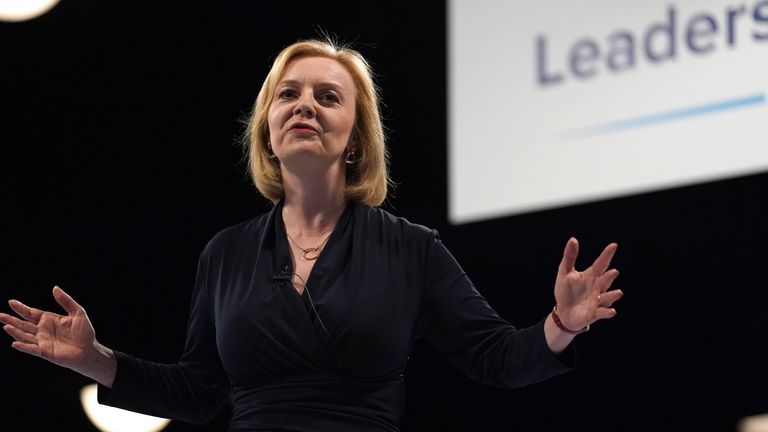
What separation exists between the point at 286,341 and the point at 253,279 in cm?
14

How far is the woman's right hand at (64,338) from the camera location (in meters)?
1.89

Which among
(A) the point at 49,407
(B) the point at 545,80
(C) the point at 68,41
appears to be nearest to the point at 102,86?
(C) the point at 68,41

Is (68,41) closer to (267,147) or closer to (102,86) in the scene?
(102,86)

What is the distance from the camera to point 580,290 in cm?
178

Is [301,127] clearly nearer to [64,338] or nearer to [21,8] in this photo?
[64,338]

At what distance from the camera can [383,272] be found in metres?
1.90

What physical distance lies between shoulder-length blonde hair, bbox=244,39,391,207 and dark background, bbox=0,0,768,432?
1823 mm

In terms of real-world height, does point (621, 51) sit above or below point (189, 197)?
above

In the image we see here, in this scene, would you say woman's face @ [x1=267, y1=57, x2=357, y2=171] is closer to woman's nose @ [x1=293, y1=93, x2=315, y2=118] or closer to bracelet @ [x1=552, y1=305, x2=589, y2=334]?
woman's nose @ [x1=293, y1=93, x2=315, y2=118]

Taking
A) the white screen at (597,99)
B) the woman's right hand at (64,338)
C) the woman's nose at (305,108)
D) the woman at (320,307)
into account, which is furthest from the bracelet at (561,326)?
the white screen at (597,99)

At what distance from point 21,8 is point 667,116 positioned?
2135 mm

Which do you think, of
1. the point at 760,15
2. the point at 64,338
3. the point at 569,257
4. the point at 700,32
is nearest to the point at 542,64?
the point at 700,32

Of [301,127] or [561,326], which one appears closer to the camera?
[561,326]

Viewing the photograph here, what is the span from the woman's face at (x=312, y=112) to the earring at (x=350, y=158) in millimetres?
22
